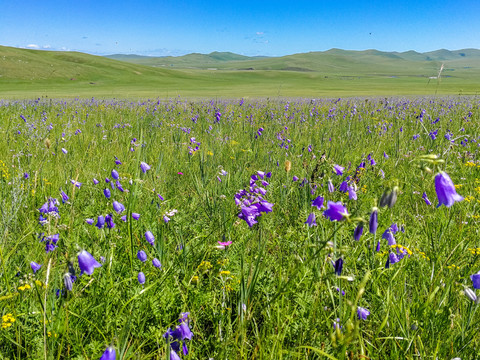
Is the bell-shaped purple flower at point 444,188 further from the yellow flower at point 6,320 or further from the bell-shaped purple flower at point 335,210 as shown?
the yellow flower at point 6,320

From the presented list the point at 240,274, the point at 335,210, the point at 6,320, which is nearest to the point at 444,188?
the point at 335,210

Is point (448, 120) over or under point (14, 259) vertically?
over

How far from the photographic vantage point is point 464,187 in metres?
4.14

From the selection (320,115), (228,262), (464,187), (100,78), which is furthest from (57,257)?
(100,78)

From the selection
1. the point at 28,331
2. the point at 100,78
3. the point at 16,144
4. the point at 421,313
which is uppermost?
the point at 100,78

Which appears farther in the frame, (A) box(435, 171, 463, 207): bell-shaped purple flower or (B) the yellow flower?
(B) the yellow flower

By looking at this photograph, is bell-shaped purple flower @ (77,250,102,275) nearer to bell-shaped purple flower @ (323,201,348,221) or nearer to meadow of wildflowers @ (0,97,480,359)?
meadow of wildflowers @ (0,97,480,359)

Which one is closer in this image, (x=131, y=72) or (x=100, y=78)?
(x=100, y=78)

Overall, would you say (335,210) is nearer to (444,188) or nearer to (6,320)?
(444,188)

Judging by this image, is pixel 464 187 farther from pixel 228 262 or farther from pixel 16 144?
pixel 16 144

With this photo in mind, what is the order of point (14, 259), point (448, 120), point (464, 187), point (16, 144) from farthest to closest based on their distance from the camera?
point (448, 120) < point (16, 144) < point (464, 187) < point (14, 259)

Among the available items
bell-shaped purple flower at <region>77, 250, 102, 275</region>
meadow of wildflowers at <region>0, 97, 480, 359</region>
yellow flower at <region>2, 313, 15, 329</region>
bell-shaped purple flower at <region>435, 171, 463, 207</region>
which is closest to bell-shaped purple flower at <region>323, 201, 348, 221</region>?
meadow of wildflowers at <region>0, 97, 480, 359</region>

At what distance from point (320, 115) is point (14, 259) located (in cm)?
902

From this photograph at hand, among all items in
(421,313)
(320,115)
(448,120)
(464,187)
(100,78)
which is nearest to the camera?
(421,313)
